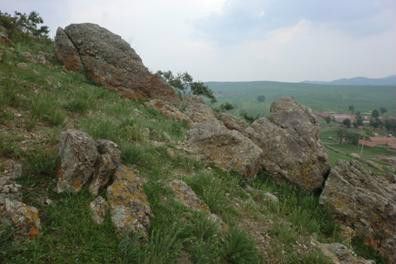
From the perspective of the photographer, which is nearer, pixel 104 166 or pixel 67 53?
pixel 104 166

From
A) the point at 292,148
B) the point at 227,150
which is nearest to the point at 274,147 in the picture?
the point at 292,148

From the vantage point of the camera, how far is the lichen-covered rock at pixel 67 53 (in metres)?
17.3

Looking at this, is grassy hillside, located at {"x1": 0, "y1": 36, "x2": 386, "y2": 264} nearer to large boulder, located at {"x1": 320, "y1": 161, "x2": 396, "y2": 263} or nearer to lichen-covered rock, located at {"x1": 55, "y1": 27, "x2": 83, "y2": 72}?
large boulder, located at {"x1": 320, "y1": 161, "x2": 396, "y2": 263}

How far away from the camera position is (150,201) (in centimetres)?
700

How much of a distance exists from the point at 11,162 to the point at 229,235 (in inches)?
160

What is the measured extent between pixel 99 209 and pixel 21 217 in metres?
1.21

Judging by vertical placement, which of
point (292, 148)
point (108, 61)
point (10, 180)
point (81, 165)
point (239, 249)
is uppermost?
point (108, 61)

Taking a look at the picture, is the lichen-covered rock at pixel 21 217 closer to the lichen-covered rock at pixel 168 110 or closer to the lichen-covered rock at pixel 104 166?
the lichen-covered rock at pixel 104 166

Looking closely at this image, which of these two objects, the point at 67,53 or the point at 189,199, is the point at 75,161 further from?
the point at 67,53

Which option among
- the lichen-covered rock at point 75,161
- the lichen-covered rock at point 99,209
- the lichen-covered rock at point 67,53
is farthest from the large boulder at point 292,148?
the lichen-covered rock at point 67,53

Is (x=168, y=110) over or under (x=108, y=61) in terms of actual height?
under

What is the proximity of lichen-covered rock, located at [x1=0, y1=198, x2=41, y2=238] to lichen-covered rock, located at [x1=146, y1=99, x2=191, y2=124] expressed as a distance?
10.5m

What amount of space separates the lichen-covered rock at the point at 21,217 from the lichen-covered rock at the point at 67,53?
1261 cm

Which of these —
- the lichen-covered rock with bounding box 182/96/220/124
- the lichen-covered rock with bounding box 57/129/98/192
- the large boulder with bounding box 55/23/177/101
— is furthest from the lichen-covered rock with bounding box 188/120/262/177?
the large boulder with bounding box 55/23/177/101
